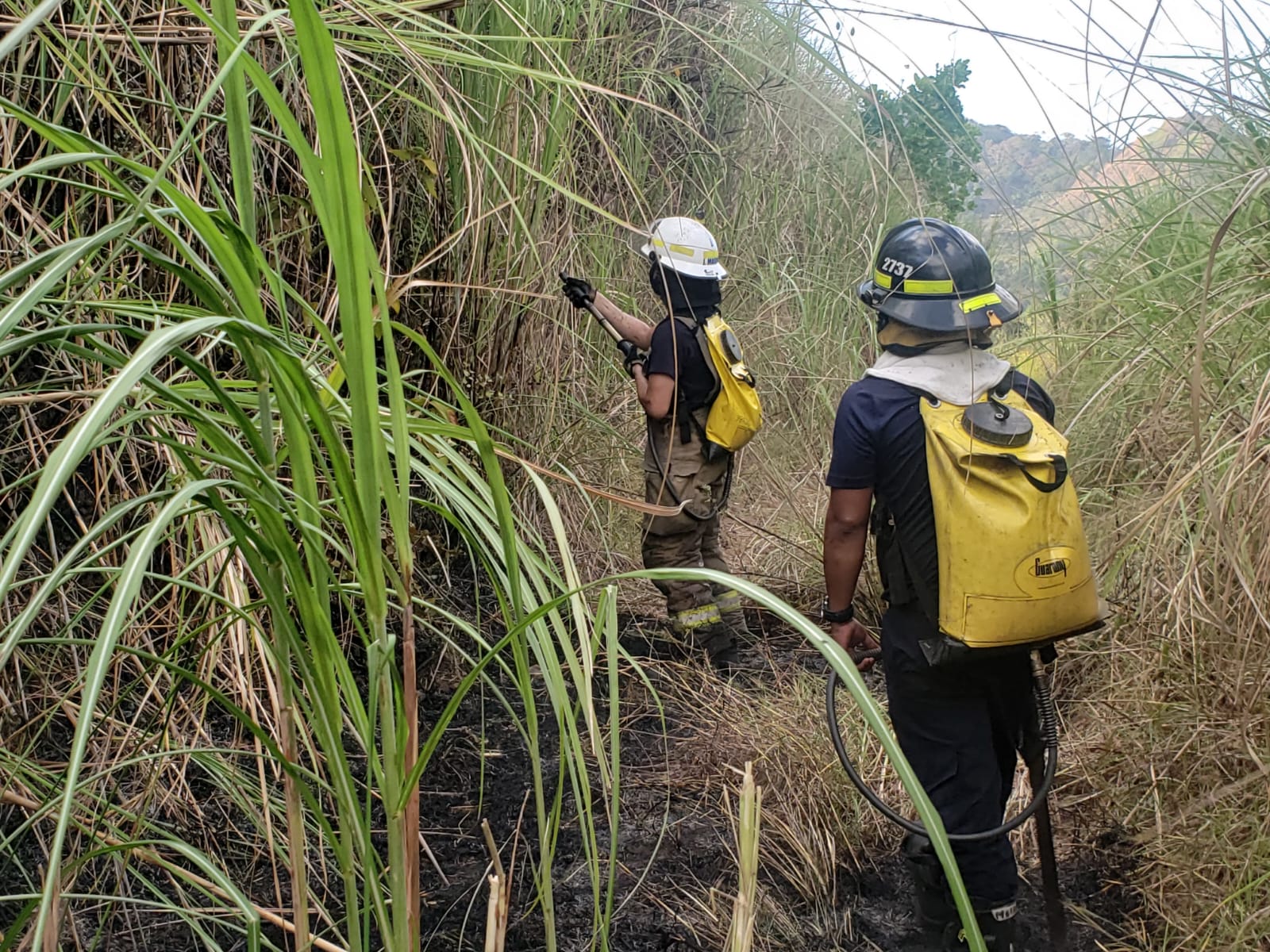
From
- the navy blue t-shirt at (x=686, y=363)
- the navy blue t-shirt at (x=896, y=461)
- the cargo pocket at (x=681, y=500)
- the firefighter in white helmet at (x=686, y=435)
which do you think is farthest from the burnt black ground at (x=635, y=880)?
the navy blue t-shirt at (x=686, y=363)

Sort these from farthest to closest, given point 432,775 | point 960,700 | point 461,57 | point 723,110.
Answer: point 723,110 → point 432,775 → point 960,700 → point 461,57

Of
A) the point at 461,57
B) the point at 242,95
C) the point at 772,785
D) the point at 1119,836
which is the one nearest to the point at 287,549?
the point at 242,95

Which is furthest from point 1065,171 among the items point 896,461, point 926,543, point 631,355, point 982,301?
point 631,355

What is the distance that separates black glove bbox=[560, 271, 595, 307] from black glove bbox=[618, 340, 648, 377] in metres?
0.39

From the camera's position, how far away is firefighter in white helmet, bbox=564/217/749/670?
3.99m

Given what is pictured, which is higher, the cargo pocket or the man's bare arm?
the man's bare arm

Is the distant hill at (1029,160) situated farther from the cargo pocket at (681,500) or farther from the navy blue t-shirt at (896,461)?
the cargo pocket at (681,500)

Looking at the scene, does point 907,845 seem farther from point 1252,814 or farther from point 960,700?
point 1252,814

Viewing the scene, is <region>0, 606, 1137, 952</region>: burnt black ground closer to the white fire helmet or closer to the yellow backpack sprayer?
the yellow backpack sprayer

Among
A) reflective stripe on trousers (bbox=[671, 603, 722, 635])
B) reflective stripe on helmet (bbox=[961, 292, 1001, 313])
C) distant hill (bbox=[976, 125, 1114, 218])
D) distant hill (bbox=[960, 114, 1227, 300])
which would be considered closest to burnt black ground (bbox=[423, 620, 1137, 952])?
reflective stripe on trousers (bbox=[671, 603, 722, 635])

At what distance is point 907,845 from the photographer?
2617mm

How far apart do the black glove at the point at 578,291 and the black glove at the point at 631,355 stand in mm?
395

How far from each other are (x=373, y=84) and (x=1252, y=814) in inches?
90.9

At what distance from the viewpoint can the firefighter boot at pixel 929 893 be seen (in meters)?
2.50
